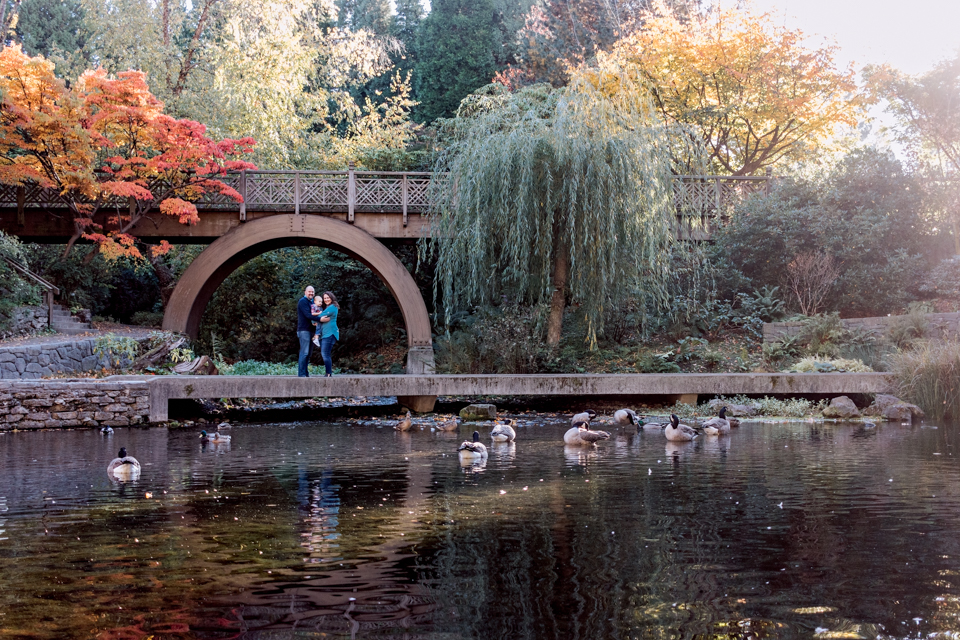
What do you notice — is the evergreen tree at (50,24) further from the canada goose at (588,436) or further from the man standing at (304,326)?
the canada goose at (588,436)

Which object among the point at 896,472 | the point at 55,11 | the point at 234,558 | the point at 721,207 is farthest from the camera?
the point at 55,11

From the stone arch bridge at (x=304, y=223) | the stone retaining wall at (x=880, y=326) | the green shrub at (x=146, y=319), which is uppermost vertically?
the stone arch bridge at (x=304, y=223)

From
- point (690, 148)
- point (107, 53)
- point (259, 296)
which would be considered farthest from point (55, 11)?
point (690, 148)

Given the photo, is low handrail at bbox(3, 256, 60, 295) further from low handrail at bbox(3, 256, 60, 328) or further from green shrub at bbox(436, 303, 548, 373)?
green shrub at bbox(436, 303, 548, 373)

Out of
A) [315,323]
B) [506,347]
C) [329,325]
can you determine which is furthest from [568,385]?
[315,323]

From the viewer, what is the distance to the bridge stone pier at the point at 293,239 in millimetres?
19797

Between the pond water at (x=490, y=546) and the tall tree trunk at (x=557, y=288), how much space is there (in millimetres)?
7420

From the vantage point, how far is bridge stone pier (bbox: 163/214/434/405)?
65.0ft

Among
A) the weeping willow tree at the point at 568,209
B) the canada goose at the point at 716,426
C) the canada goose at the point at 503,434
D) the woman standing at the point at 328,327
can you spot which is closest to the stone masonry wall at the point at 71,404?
the woman standing at the point at 328,327

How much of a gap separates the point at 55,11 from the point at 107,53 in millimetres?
14559

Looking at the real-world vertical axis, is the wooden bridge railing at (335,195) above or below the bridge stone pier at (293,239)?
above

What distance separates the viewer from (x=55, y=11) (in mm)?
36969

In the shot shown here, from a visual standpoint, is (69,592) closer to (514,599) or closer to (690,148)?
(514,599)

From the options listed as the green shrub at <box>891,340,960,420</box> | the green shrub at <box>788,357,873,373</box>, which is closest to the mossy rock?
the green shrub at <box>788,357,873,373</box>
